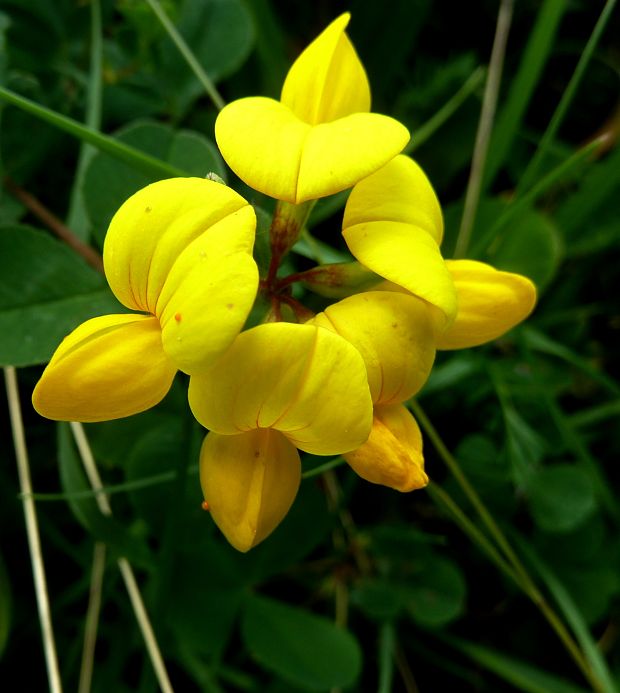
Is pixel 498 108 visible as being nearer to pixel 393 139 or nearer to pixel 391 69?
pixel 391 69

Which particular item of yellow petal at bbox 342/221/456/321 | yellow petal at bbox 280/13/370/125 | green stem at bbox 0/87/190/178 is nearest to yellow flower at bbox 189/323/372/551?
yellow petal at bbox 342/221/456/321

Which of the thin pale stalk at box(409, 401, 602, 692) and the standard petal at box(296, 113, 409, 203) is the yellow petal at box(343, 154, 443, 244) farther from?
the thin pale stalk at box(409, 401, 602, 692)

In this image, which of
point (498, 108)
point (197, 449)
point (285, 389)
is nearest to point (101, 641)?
point (197, 449)

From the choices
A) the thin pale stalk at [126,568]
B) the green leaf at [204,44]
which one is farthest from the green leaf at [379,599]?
the green leaf at [204,44]

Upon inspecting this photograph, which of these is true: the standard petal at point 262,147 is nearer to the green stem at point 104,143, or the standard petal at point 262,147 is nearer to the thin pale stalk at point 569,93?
the green stem at point 104,143

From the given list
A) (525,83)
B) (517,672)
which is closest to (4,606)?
(517,672)

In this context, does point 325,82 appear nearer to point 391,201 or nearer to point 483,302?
point 391,201
